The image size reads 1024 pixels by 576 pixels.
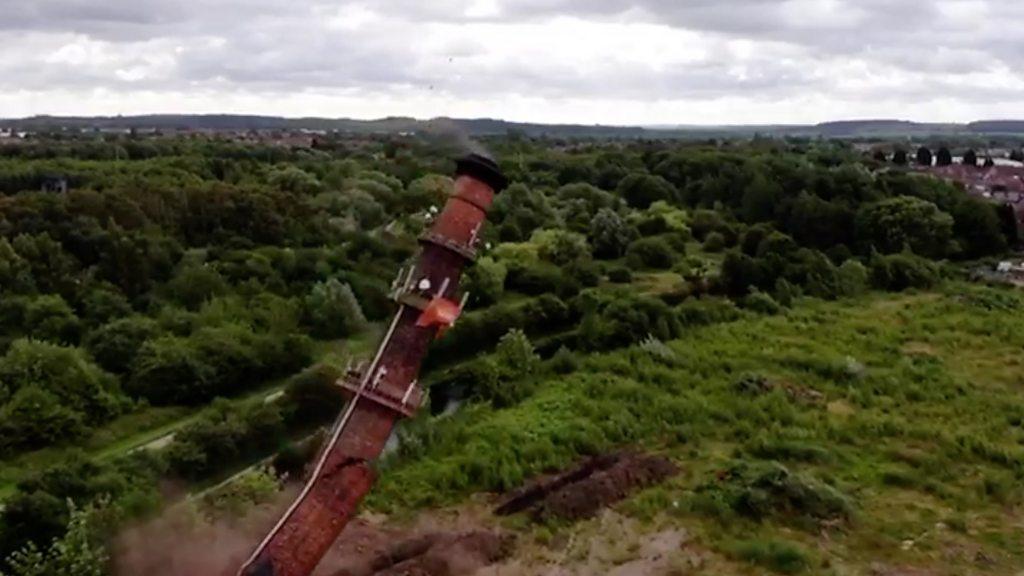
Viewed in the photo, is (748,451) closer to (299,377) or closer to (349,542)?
(349,542)

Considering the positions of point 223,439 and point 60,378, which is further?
point 60,378

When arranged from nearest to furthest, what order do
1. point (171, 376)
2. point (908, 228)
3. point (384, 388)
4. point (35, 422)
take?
point (384, 388)
point (35, 422)
point (171, 376)
point (908, 228)

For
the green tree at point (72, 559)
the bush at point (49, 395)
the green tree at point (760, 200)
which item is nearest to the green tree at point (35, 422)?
the bush at point (49, 395)

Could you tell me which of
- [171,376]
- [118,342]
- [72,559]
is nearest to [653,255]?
[171,376]

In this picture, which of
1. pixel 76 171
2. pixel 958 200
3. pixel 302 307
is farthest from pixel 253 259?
pixel 958 200

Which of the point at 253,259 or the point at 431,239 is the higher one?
the point at 431,239

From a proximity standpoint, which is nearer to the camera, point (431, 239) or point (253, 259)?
point (431, 239)

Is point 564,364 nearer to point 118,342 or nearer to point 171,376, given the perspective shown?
point 171,376
